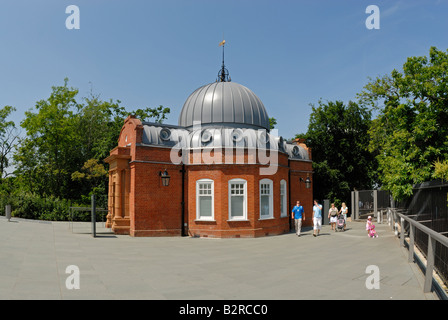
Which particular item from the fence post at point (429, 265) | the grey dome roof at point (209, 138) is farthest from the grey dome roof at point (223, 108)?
the fence post at point (429, 265)

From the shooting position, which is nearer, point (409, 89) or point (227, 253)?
point (227, 253)

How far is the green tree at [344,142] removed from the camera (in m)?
34.3

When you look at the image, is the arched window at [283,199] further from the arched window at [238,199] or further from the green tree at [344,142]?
the green tree at [344,142]

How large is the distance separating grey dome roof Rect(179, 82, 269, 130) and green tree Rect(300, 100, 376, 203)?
44.3 ft

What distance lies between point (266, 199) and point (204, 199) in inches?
139

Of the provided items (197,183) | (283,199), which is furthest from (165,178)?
(283,199)

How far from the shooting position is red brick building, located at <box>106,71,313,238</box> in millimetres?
18031

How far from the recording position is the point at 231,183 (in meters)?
18.2

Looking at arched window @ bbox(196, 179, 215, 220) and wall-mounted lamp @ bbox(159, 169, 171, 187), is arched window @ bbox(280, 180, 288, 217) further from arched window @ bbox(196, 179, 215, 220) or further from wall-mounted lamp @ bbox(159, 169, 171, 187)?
wall-mounted lamp @ bbox(159, 169, 171, 187)

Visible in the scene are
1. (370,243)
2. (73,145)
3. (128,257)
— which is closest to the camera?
(128,257)
